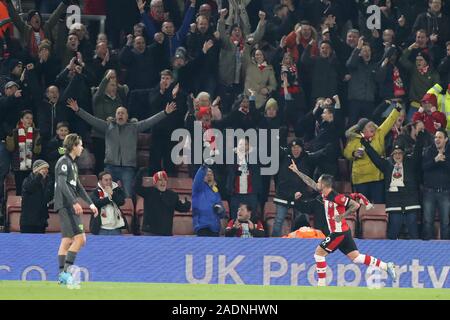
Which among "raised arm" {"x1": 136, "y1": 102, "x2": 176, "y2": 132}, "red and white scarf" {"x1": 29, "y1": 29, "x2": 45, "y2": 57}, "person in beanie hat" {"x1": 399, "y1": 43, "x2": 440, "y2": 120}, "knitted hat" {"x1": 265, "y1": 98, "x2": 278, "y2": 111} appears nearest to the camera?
"raised arm" {"x1": 136, "y1": 102, "x2": 176, "y2": 132}

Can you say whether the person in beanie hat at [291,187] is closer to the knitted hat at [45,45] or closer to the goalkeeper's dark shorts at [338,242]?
the goalkeeper's dark shorts at [338,242]

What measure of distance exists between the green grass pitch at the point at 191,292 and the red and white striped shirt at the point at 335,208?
104 cm

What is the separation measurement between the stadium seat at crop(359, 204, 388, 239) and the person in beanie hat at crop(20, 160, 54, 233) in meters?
5.36

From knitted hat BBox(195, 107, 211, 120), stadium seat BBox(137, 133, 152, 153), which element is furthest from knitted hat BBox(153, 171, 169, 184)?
stadium seat BBox(137, 133, 152, 153)

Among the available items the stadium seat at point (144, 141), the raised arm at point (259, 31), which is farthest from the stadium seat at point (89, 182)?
the raised arm at point (259, 31)

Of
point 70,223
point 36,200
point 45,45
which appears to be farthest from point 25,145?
point 70,223

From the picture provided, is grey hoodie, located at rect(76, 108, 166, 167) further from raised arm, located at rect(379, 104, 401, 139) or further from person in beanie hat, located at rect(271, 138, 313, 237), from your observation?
raised arm, located at rect(379, 104, 401, 139)

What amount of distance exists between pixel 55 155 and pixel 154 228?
6.62 ft

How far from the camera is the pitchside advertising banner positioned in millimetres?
20641

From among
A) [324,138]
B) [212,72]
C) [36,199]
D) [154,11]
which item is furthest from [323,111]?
[36,199]

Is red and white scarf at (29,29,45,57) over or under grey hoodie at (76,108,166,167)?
over

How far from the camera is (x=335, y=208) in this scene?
19578mm

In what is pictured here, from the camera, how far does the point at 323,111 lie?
23.0 metres

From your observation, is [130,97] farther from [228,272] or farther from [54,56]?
[228,272]
